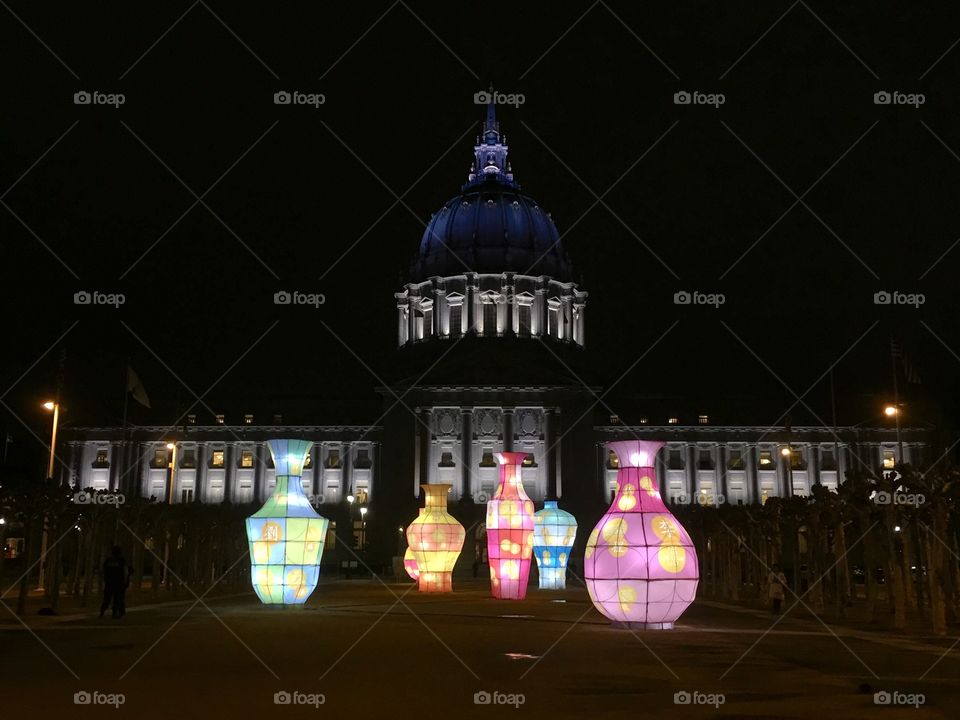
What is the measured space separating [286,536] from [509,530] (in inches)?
527

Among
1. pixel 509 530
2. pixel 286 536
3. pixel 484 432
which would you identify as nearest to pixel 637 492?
pixel 286 536

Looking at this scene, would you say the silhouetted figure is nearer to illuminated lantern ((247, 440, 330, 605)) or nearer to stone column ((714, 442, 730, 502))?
illuminated lantern ((247, 440, 330, 605))

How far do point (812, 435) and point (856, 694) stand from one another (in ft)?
320

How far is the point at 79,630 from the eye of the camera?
2742cm

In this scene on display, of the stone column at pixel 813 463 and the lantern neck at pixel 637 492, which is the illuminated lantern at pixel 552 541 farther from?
the stone column at pixel 813 463

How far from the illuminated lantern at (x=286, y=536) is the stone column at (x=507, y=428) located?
67501mm

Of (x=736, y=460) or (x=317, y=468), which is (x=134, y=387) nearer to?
(x=317, y=468)

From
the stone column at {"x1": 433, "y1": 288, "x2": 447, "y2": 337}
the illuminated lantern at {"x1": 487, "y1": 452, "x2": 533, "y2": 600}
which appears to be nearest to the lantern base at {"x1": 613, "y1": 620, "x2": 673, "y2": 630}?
the illuminated lantern at {"x1": 487, "y1": 452, "x2": 533, "y2": 600}

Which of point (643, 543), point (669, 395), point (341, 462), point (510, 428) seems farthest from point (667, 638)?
point (669, 395)

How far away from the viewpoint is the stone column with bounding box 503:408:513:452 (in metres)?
103

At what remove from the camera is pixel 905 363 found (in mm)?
55375

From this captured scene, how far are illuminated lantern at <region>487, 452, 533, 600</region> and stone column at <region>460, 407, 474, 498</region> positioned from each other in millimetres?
55122

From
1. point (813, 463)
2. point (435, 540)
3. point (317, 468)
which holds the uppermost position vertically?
point (813, 463)

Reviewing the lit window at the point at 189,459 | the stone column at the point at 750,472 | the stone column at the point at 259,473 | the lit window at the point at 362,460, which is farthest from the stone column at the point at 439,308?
the stone column at the point at 750,472
